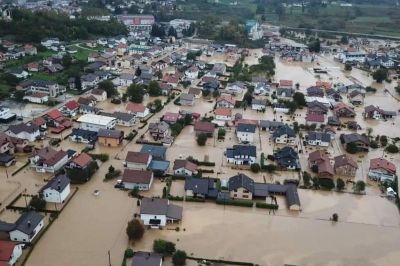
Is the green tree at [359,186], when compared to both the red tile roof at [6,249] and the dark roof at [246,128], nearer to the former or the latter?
the dark roof at [246,128]

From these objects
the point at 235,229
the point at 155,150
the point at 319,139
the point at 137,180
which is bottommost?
the point at 235,229

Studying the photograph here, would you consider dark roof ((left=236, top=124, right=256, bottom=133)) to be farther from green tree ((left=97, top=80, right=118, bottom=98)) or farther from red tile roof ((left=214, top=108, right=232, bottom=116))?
green tree ((left=97, top=80, right=118, bottom=98))

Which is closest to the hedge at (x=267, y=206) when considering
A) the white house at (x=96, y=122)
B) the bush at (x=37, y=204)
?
the bush at (x=37, y=204)

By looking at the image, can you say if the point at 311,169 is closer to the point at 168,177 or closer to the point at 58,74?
the point at 168,177

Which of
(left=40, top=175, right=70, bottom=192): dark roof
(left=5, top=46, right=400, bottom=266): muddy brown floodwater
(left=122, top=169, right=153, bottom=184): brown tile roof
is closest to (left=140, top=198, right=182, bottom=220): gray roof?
(left=5, top=46, right=400, bottom=266): muddy brown floodwater

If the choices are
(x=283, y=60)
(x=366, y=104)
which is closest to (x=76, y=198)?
(x=366, y=104)

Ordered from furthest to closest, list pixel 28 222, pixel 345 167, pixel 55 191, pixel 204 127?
pixel 204 127
pixel 345 167
pixel 55 191
pixel 28 222

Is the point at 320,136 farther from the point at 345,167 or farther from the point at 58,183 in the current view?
the point at 58,183

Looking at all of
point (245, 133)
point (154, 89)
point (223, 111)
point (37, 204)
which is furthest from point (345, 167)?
point (154, 89)
